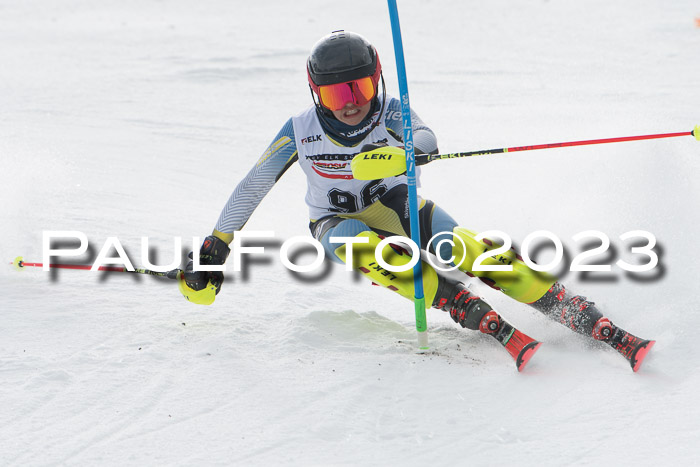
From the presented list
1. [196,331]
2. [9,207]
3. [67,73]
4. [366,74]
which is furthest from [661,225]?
[67,73]

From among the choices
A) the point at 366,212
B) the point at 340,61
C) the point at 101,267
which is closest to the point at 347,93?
the point at 340,61

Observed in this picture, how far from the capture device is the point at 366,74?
11.1ft

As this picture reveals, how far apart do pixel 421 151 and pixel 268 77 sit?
276 inches

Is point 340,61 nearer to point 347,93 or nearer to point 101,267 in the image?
point 347,93

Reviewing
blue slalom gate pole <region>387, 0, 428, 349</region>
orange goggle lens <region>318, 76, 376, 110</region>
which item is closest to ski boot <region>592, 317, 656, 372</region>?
blue slalom gate pole <region>387, 0, 428, 349</region>

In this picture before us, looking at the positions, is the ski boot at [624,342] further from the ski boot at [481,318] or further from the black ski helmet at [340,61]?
the black ski helmet at [340,61]

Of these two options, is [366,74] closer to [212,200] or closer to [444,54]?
[212,200]

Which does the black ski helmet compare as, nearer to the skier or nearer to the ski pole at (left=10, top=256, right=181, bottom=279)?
the skier

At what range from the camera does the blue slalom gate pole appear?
2986mm

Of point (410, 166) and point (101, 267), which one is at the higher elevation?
point (410, 166)

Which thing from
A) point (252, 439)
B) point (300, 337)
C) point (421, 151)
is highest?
point (421, 151)

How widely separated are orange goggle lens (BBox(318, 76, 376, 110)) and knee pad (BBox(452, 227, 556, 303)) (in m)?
0.77

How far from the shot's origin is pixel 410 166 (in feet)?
10.3

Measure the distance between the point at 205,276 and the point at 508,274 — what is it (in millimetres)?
1349
